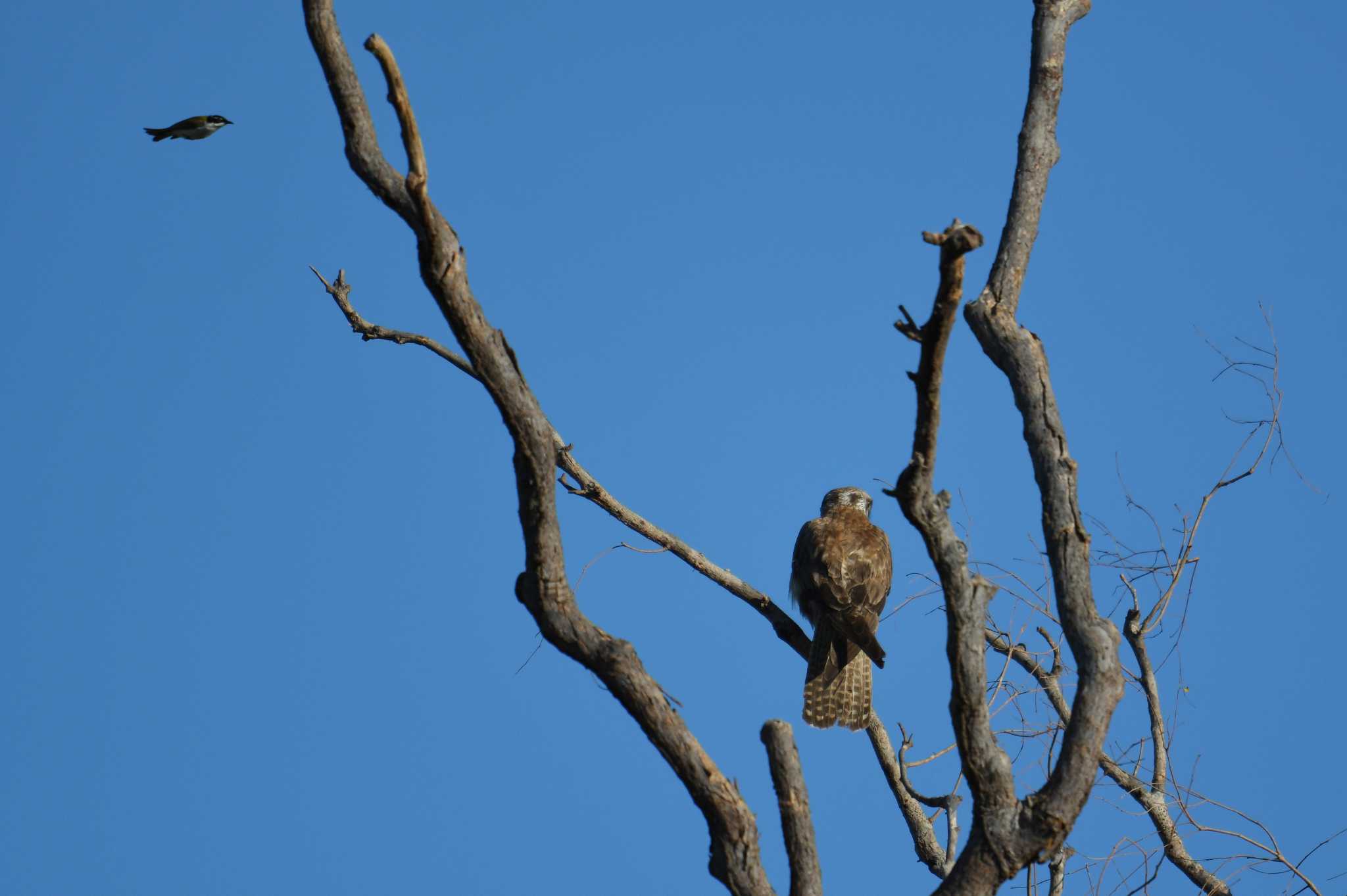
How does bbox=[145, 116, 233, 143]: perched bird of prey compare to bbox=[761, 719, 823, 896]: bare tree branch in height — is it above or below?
above

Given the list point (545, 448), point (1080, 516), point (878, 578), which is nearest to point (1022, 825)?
point (1080, 516)

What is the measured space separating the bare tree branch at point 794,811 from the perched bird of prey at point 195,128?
4.25 m

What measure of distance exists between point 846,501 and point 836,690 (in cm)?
182

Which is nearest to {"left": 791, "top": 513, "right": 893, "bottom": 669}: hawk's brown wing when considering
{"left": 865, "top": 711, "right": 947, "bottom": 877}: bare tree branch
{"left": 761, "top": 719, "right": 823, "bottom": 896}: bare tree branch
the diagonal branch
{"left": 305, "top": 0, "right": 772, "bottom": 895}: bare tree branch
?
{"left": 865, "top": 711, "right": 947, "bottom": 877}: bare tree branch

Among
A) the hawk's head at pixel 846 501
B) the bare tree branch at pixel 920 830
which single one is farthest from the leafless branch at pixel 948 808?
the hawk's head at pixel 846 501

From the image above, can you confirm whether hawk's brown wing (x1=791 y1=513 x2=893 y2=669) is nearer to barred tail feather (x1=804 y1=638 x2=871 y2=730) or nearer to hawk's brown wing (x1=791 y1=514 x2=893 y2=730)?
hawk's brown wing (x1=791 y1=514 x2=893 y2=730)

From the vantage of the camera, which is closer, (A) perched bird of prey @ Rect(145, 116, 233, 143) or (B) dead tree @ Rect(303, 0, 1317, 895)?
(B) dead tree @ Rect(303, 0, 1317, 895)

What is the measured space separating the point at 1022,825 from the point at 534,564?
5.37 feet

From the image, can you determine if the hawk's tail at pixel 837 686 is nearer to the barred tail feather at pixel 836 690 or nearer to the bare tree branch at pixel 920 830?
the barred tail feather at pixel 836 690

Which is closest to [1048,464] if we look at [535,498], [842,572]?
[535,498]

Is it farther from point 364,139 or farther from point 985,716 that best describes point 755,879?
point 364,139

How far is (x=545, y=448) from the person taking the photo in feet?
12.8

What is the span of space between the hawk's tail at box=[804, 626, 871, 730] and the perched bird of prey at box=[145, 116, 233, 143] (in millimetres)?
4144

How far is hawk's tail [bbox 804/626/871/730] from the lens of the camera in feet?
24.4
